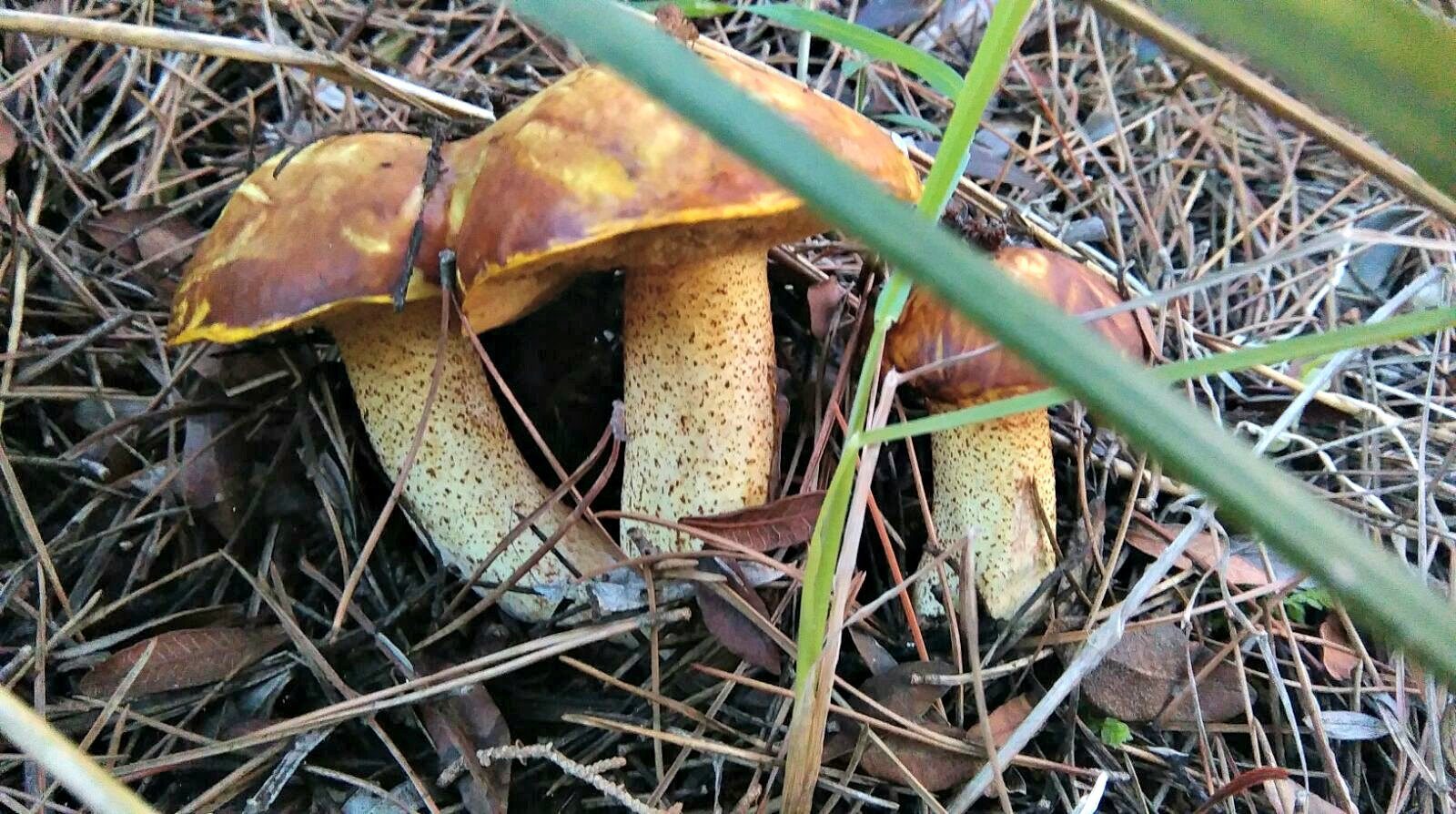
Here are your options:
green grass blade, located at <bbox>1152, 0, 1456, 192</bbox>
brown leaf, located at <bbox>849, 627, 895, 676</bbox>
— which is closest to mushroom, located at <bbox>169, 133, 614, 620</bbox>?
brown leaf, located at <bbox>849, 627, 895, 676</bbox>

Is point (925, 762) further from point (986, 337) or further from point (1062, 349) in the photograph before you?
point (1062, 349)

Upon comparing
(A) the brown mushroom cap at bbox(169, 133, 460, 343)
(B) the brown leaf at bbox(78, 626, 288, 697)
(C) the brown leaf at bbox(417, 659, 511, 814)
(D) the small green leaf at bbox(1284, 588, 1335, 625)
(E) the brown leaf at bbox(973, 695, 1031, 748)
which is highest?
(A) the brown mushroom cap at bbox(169, 133, 460, 343)

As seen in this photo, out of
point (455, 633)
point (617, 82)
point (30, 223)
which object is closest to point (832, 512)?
point (617, 82)

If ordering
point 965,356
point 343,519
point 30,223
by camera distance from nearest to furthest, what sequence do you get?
point 965,356, point 343,519, point 30,223

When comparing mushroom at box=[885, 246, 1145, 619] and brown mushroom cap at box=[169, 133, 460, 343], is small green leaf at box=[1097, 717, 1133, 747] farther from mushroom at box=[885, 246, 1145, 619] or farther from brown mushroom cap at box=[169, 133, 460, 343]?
brown mushroom cap at box=[169, 133, 460, 343]

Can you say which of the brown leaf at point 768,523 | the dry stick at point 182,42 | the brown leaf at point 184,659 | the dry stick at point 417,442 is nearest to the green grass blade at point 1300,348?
the brown leaf at point 768,523

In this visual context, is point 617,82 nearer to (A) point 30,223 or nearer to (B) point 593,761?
(B) point 593,761
